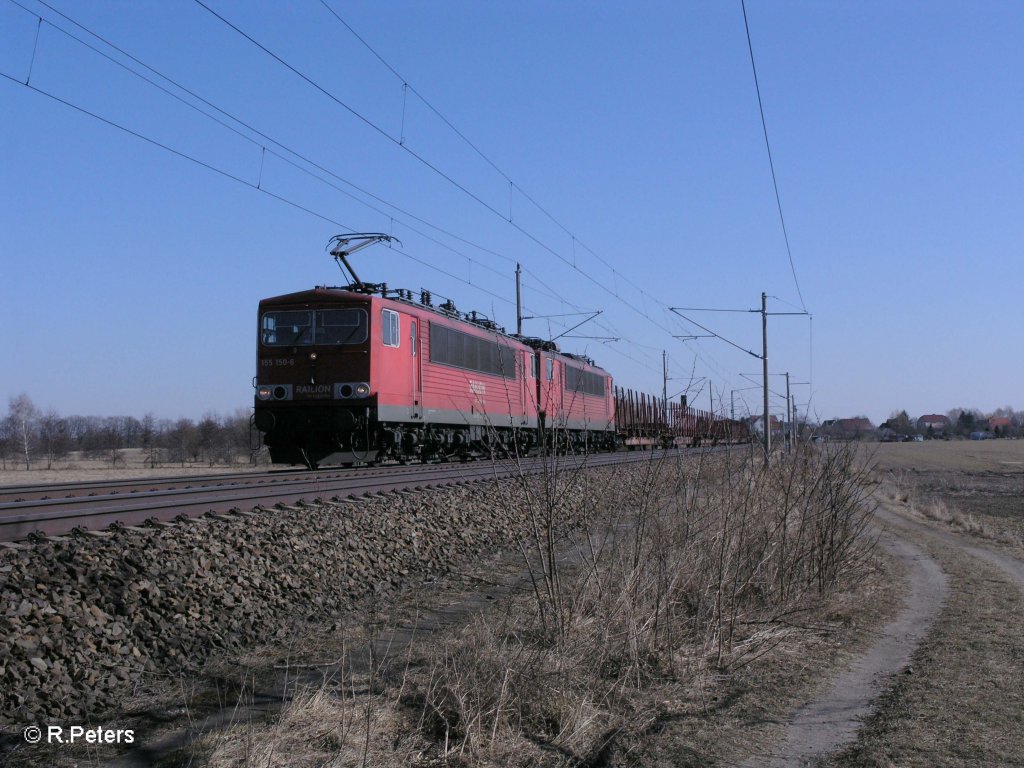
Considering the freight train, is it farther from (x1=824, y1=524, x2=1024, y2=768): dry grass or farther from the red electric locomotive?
(x1=824, y1=524, x2=1024, y2=768): dry grass

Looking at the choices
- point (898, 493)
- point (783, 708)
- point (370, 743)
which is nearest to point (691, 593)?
point (783, 708)

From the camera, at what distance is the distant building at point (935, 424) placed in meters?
165

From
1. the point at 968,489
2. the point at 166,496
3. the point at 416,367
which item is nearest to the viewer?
the point at 166,496

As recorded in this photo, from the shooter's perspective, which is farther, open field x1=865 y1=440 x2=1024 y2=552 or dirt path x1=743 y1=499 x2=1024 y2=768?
open field x1=865 y1=440 x2=1024 y2=552

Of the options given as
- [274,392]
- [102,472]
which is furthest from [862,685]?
[102,472]

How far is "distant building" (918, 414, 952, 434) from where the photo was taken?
165 m

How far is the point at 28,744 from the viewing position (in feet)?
16.0

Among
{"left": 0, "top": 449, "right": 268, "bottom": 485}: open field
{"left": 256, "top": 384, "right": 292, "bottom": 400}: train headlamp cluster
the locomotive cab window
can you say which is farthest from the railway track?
{"left": 0, "top": 449, "right": 268, "bottom": 485}: open field

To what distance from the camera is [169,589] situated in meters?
6.69

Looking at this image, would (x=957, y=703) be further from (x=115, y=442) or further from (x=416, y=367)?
(x=115, y=442)

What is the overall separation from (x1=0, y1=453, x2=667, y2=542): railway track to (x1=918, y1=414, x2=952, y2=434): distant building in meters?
163

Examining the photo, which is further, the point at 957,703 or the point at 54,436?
the point at 54,436

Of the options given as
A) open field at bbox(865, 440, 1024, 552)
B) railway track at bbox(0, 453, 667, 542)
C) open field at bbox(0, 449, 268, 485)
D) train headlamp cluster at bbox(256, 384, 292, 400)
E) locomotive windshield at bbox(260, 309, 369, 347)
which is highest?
locomotive windshield at bbox(260, 309, 369, 347)

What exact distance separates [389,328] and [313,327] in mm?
1534
